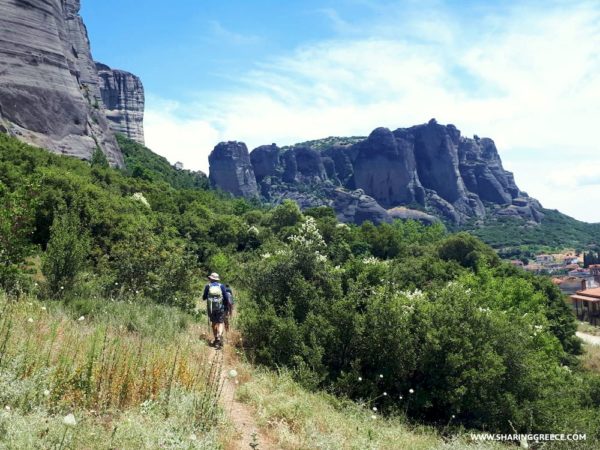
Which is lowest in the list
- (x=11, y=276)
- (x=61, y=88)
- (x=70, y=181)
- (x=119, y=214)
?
(x=11, y=276)

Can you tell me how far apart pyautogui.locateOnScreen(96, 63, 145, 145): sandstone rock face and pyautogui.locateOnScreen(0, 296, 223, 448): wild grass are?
132614 millimetres

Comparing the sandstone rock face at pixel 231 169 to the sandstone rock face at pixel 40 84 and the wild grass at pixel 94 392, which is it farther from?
the wild grass at pixel 94 392

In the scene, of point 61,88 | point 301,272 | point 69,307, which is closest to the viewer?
point 69,307

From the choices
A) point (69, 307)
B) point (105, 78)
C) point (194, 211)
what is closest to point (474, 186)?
point (105, 78)

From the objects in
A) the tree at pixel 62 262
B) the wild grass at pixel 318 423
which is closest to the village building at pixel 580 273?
the wild grass at pixel 318 423

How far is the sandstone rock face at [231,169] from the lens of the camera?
159 metres

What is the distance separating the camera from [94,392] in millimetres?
5094

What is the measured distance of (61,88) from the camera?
2360 inches

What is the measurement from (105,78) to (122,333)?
14505cm

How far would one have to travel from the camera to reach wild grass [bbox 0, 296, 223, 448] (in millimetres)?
4109

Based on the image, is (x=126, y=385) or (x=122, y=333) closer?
(x=126, y=385)

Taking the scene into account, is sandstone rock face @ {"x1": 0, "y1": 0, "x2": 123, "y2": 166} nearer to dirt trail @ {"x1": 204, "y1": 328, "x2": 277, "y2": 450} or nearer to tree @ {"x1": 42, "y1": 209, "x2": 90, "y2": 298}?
tree @ {"x1": 42, "y1": 209, "x2": 90, "y2": 298}

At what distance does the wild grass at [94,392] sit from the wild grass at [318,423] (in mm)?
1067

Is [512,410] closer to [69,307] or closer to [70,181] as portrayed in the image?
[69,307]
